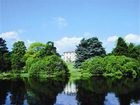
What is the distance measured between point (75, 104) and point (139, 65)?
50544 millimetres

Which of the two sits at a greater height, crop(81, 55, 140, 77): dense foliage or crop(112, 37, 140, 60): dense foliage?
crop(112, 37, 140, 60): dense foliage

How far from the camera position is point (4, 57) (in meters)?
91.1

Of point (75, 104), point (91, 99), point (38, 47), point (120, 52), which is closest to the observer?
point (75, 104)

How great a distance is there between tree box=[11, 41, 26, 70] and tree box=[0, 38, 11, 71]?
152 centimetres

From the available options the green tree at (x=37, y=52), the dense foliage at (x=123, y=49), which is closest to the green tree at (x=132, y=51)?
the dense foliage at (x=123, y=49)

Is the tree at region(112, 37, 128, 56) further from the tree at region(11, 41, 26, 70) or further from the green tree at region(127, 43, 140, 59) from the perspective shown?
the tree at region(11, 41, 26, 70)

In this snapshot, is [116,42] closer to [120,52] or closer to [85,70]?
[120,52]

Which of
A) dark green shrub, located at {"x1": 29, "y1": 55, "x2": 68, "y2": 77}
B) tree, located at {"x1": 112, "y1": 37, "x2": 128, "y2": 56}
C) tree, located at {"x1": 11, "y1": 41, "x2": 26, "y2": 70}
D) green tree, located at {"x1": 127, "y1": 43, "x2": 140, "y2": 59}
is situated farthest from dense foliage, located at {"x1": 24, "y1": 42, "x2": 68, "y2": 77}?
green tree, located at {"x1": 127, "y1": 43, "x2": 140, "y2": 59}

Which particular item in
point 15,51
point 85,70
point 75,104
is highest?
point 15,51

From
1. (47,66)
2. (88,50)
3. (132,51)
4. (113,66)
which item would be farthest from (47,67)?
(132,51)

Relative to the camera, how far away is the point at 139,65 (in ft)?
265

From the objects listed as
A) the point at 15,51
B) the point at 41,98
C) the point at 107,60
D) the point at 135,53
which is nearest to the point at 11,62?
the point at 15,51

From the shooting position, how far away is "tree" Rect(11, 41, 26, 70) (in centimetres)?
9080

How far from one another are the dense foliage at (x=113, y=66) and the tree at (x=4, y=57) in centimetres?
2178
